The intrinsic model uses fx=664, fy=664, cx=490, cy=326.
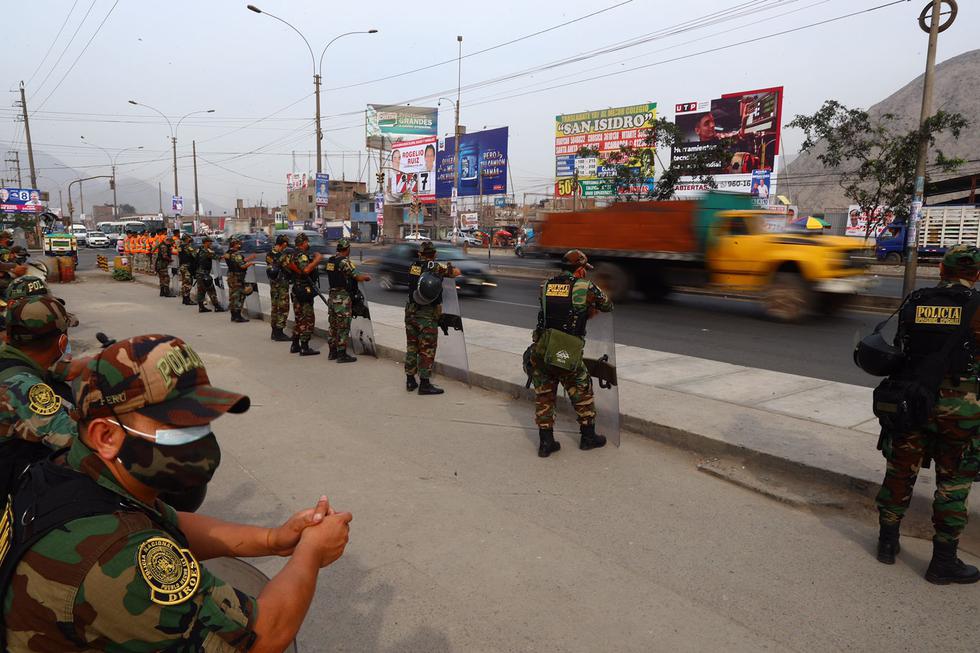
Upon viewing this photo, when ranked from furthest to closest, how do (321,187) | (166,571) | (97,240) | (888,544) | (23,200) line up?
(97,240) < (23,200) < (321,187) < (888,544) < (166,571)

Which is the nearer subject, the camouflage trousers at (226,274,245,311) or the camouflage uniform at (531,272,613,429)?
the camouflage uniform at (531,272,613,429)

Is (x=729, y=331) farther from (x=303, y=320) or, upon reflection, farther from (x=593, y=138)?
(x=593, y=138)

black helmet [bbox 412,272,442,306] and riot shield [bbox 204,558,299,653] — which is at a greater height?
black helmet [bbox 412,272,442,306]

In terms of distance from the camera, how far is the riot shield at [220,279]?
14.2 m

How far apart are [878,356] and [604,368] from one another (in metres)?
2.29

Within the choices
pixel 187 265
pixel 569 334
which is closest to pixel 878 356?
pixel 569 334

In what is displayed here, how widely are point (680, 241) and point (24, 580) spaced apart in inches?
554

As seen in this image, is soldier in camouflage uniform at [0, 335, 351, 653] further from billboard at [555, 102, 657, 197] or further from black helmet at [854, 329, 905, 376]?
billboard at [555, 102, 657, 197]

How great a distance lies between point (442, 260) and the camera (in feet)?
59.6

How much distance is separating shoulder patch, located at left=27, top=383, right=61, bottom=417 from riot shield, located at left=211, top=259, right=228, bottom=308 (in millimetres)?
12191

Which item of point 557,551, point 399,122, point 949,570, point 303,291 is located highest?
point 399,122

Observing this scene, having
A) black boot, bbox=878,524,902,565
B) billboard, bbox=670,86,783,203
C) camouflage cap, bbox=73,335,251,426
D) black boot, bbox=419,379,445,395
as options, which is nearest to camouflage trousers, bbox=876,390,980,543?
black boot, bbox=878,524,902,565

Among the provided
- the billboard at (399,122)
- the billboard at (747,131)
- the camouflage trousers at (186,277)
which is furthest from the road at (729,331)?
the billboard at (399,122)

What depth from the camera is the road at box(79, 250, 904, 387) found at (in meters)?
8.85
